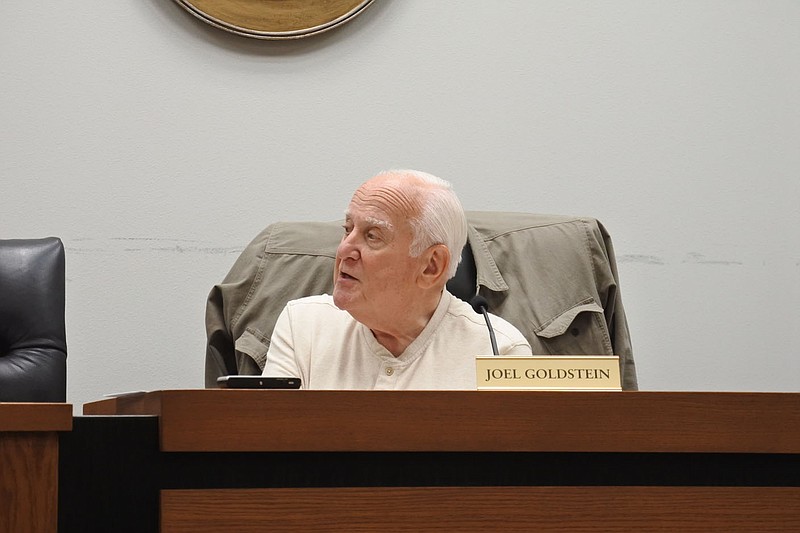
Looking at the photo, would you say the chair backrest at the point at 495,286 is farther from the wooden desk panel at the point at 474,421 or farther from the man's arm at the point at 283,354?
the wooden desk panel at the point at 474,421

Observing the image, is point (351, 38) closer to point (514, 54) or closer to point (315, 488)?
point (514, 54)

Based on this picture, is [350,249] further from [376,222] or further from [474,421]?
[474,421]

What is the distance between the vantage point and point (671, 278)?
2.71 m

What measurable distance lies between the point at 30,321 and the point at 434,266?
2.40ft

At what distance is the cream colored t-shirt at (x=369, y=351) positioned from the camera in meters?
1.82

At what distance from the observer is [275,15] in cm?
255

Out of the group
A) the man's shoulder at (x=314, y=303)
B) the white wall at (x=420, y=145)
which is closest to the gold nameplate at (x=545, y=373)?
the man's shoulder at (x=314, y=303)

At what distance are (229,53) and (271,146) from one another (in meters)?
0.25

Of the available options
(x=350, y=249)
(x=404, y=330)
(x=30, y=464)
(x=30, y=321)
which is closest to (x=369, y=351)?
(x=404, y=330)

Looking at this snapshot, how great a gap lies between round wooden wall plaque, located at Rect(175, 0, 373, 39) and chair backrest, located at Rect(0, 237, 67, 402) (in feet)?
2.85

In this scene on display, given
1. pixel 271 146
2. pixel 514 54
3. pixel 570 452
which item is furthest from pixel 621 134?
pixel 570 452

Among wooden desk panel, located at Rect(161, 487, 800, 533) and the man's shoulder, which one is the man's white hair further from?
wooden desk panel, located at Rect(161, 487, 800, 533)

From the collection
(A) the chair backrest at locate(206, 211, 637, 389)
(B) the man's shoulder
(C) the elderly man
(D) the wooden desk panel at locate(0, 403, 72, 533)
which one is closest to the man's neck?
(C) the elderly man

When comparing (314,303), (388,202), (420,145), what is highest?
(420,145)
